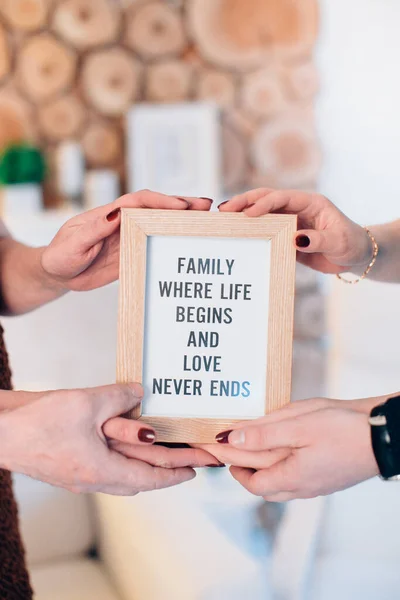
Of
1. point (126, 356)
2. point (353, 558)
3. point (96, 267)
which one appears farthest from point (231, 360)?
point (353, 558)

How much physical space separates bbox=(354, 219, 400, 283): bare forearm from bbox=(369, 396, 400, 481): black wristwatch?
0.30 metres

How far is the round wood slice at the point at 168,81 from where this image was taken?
9.31ft

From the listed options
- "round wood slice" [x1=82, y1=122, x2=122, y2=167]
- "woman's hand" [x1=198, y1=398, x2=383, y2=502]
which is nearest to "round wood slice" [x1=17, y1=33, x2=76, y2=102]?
"round wood slice" [x1=82, y1=122, x2=122, y2=167]

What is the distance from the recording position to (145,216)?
0.90m

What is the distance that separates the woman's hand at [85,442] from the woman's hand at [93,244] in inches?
8.3

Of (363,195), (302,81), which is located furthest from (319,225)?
(302,81)

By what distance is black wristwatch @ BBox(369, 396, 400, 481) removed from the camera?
2.74 ft

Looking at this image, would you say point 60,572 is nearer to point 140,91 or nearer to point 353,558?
point 353,558

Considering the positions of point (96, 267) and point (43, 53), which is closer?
point (96, 267)

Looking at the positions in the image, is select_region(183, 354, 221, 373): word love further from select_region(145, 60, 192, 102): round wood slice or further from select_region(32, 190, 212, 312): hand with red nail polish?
select_region(145, 60, 192, 102): round wood slice

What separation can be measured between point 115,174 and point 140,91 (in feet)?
1.13

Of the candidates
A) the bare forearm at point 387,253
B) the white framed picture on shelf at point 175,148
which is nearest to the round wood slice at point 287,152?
the white framed picture on shelf at point 175,148

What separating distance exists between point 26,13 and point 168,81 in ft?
1.92

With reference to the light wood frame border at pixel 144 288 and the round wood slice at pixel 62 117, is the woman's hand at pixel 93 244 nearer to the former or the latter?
the light wood frame border at pixel 144 288
